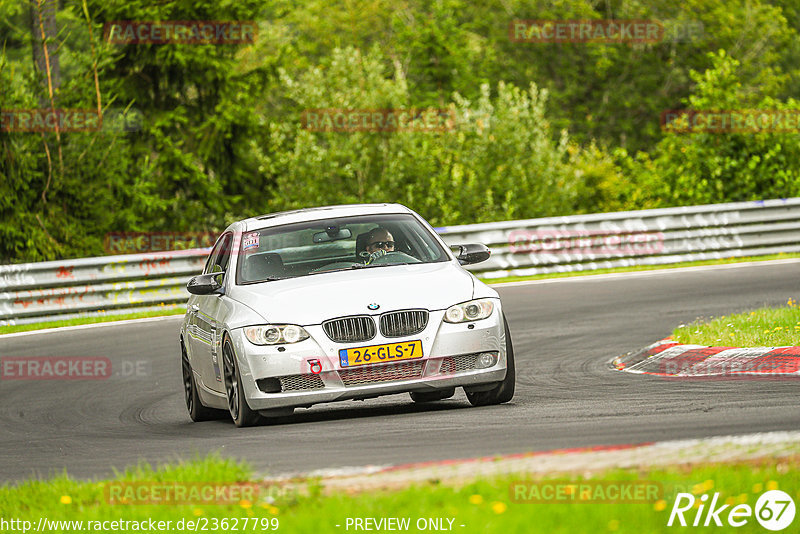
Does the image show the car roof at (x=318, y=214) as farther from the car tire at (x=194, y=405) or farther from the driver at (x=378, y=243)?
the car tire at (x=194, y=405)

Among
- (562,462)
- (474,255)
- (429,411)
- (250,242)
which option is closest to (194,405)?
(250,242)

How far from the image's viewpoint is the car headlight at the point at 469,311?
9.06 metres

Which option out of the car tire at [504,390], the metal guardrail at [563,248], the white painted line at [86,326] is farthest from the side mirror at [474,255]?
→ the metal guardrail at [563,248]

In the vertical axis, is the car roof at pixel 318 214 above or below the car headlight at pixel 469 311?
above

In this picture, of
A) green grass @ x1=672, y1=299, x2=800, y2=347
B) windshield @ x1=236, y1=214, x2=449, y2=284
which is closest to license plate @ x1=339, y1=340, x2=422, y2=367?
windshield @ x1=236, y1=214, x2=449, y2=284

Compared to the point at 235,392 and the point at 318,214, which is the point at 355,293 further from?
the point at 318,214

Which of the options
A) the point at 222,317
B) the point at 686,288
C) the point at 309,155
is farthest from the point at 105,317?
the point at 309,155

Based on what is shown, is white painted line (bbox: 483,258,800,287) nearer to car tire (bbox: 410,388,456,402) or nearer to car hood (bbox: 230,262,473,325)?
car tire (bbox: 410,388,456,402)

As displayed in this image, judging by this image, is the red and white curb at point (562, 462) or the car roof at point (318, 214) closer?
the red and white curb at point (562, 462)

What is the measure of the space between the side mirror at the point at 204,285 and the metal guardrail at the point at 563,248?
9.86 metres

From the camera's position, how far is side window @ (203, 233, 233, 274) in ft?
35.1

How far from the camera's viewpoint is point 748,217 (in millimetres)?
22359

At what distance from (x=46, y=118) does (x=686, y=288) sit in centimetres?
1147

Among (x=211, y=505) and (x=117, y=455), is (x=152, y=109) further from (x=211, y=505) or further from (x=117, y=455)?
(x=211, y=505)
